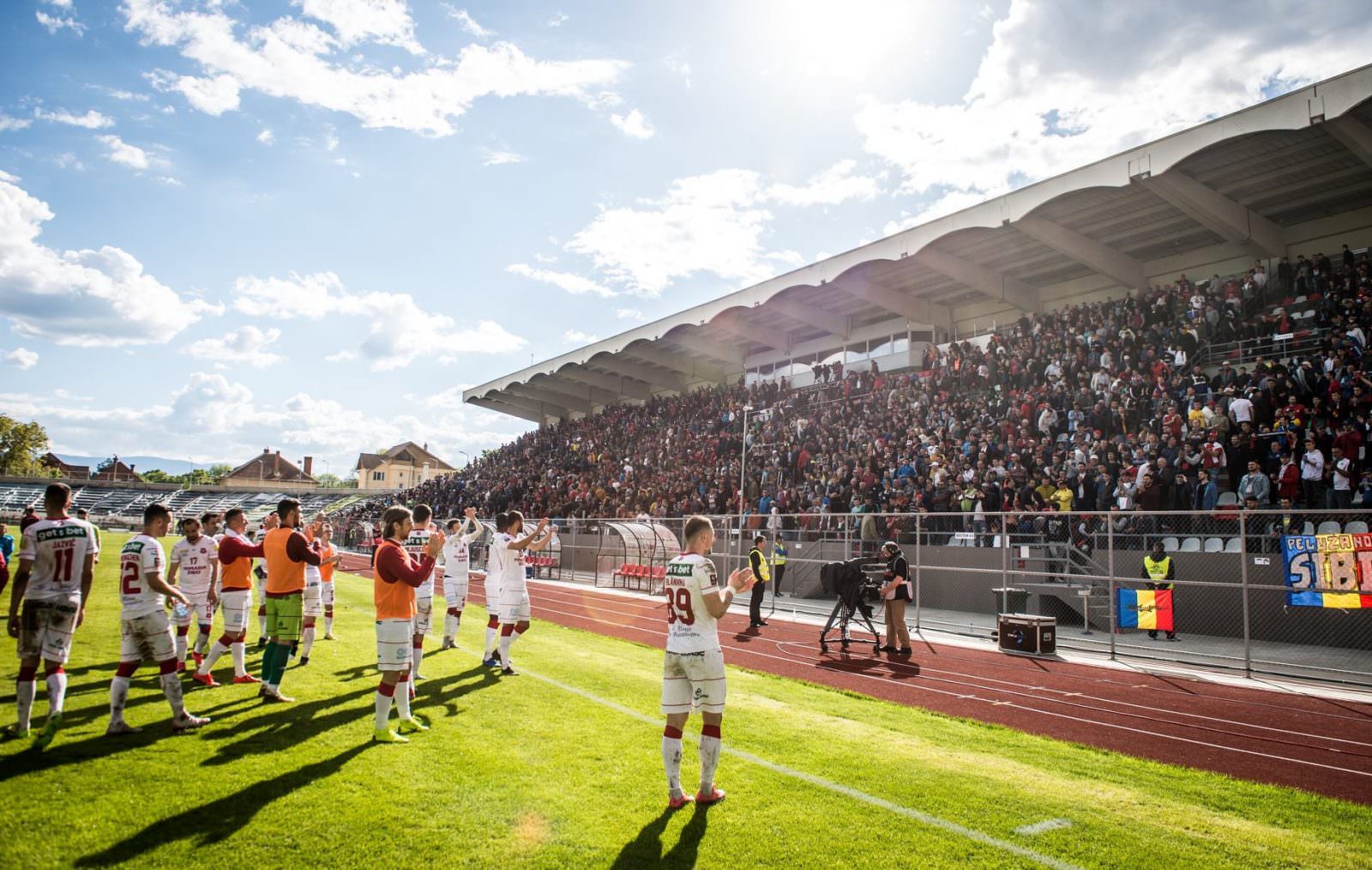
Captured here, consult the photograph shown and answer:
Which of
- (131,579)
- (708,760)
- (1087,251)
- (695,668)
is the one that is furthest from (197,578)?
(1087,251)

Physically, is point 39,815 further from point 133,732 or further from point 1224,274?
point 1224,274

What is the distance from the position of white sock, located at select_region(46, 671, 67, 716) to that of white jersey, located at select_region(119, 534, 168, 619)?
2.07 feet

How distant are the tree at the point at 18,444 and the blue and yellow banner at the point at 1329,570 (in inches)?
3732

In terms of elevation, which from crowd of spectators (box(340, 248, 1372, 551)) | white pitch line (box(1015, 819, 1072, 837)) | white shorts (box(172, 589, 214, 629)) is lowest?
white pitch line (box(1015, 819, 1072, 837))

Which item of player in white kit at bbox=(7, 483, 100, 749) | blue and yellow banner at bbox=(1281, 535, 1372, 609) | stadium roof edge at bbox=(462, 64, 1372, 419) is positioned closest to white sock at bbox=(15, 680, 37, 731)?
player in white kit at bbox=(7, 483, 100, 749)

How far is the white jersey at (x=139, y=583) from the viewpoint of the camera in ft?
A: 22.3

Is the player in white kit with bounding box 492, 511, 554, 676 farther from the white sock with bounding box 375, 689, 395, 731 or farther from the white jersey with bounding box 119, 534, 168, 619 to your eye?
the white jersey with bounding box 119, 534, 168, 619

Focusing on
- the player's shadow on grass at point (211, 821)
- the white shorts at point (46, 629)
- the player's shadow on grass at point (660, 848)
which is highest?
the white shorts at point (46, 629)

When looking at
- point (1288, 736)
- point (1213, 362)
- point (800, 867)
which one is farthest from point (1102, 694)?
point (1213, 362)

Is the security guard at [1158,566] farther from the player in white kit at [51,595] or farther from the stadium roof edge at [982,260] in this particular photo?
the player in white kit at [51,595]

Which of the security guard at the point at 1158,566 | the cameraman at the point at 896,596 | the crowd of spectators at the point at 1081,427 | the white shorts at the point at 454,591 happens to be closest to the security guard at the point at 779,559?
the crowd of spectators at the point at 1081,427

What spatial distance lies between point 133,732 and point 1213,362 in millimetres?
23627

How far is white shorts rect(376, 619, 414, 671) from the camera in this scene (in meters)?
7.02

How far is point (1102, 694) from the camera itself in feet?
34.8
